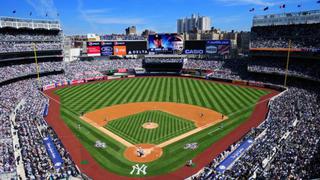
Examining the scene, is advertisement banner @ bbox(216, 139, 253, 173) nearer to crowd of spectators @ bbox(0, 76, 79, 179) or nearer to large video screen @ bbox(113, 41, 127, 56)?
crowd of spectators @ bbox(0, 76, 79, 179)

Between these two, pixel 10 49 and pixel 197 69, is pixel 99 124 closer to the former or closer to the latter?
pixel 10 49

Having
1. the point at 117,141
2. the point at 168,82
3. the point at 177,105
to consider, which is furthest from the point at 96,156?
the point at 168,82

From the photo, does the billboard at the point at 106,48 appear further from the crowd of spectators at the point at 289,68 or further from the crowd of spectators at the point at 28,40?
the crowd of spectators at the point at 289,68

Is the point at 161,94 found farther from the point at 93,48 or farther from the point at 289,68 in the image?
the point at 93,48

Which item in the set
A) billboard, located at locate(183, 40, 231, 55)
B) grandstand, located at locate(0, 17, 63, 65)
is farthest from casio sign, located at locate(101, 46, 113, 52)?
billboard, located at locate(183, 40, 231, 55)

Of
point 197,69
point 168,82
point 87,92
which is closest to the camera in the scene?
point 87,92

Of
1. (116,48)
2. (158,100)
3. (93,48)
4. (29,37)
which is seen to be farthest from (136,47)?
(158,100)

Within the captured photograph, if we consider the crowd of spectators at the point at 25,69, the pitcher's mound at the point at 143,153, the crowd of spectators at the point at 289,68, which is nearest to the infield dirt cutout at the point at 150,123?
the pitcher's mound at the point at 143,153
